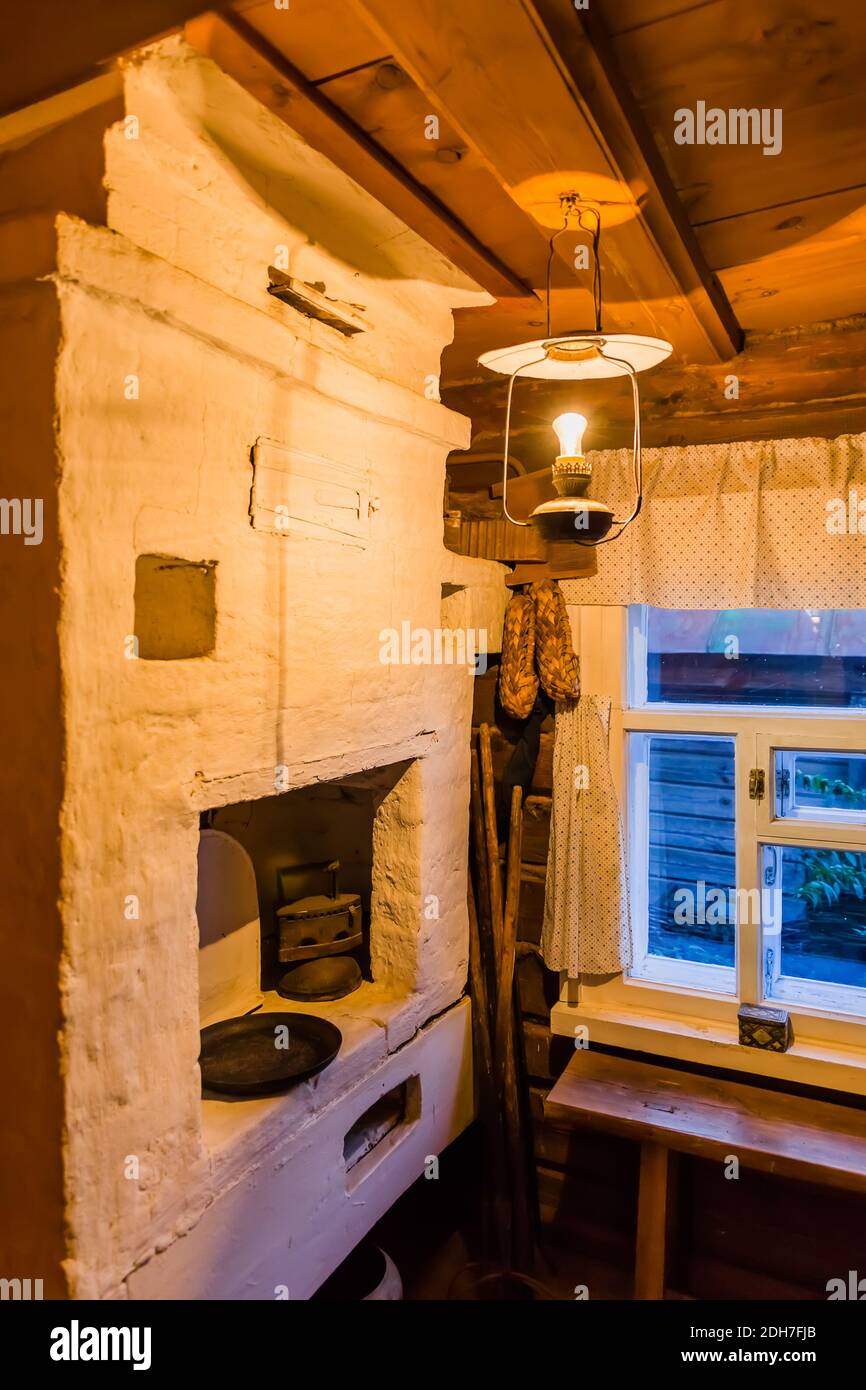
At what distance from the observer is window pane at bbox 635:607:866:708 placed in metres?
2.49

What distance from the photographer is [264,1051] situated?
204cm

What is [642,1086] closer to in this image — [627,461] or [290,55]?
[627,461]

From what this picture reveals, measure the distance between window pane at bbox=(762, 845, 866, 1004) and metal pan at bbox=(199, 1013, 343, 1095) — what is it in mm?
1385

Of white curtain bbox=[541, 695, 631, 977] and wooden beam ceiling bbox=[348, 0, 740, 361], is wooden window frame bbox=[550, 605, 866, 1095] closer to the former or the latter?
white curtain bbox=[541, 695, 631, 977]

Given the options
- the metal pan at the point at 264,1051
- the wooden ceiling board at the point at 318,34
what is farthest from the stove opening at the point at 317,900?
the wooden ceiling board at the point at 318,34

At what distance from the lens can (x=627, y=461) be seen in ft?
8.59

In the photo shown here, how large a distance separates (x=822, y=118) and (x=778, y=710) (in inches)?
61.0

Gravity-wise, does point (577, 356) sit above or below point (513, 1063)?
above

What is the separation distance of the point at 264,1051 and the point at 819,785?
5.78 feet

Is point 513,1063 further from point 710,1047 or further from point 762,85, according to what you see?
point 762,85

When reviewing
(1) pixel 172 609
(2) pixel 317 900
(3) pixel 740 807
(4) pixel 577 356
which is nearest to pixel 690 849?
(3) pixel 740 807

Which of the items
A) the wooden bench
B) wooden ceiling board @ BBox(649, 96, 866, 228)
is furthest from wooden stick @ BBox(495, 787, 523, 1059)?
wooden ceiling board @ BBox(649, 96, 866, 228)

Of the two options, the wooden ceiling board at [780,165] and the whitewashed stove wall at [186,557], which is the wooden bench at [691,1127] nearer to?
the whitewashed stove wall at [186,557]
